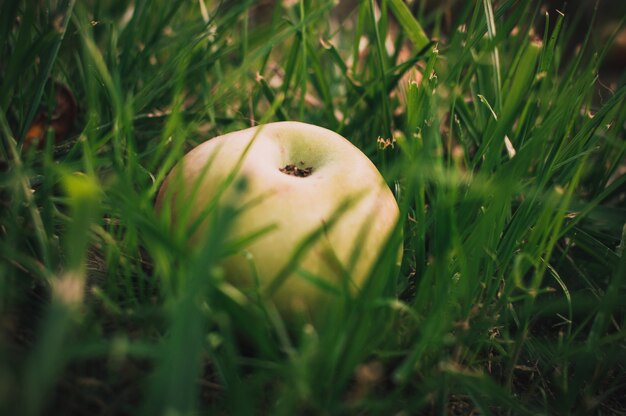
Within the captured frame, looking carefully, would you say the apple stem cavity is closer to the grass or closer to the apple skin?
the apple skin

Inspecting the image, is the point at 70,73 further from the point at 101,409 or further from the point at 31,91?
the point at 101,409

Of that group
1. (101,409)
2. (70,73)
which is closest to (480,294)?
(101,409)

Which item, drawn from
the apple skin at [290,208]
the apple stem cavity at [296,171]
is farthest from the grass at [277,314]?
the apple stem cavity at [296,171]

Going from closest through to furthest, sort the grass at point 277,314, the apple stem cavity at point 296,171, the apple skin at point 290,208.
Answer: the grass at point 277,314 < the apple skin at point 290,208 < the apple stem cavity at point 296,171

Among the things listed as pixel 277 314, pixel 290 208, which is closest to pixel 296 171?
pixel 290 208

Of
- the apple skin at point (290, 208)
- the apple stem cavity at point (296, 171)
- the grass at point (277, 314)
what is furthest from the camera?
the apple stem cavity at point (296, 171)

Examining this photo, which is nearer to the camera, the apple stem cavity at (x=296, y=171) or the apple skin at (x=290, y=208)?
the apple skin at (x=290, y=208)

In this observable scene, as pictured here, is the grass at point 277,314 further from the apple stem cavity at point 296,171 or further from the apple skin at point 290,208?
the apple stem cavity at point 296,171

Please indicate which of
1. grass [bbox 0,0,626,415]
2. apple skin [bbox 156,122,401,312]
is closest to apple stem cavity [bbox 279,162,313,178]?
apple skin [bbox 156,122,401,312]
